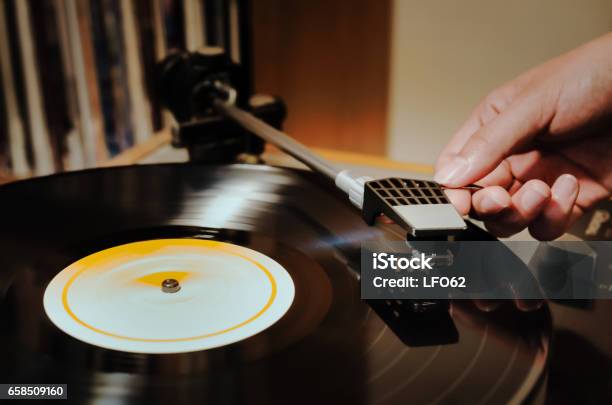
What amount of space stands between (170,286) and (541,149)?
510 millimetres

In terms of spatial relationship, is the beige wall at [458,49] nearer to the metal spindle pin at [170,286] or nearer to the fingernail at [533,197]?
the fingernail at [533,197]

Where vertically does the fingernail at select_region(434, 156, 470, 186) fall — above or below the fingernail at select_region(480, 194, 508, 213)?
above

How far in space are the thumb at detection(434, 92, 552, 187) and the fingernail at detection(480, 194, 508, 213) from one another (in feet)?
0.14

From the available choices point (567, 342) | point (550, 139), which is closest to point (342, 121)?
point (550, 139)

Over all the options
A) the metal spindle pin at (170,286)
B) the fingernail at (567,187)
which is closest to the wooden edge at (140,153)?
the metal spindle pin at (170,286)

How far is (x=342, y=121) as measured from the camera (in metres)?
1.77

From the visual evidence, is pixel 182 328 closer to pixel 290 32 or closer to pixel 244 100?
pixel 244 100

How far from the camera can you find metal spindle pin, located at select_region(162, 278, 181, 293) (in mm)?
640

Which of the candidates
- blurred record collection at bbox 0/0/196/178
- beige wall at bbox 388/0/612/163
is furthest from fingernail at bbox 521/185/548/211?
blurred record collection at bbox 0/0/196/178

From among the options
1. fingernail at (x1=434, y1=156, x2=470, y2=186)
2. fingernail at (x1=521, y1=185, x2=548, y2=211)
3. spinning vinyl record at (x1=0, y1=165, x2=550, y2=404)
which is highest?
fingernail at (x1=434, y1=156, x2=470, y2=186)

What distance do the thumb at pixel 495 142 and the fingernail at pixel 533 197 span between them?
0.06 metres

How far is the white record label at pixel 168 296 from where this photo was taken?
0.54m

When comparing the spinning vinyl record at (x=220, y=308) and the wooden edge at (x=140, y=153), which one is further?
the wooden edge at (x=140, y=153)

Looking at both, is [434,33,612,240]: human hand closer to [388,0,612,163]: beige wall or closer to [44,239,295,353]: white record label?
[44,239,295,353]: white record label
